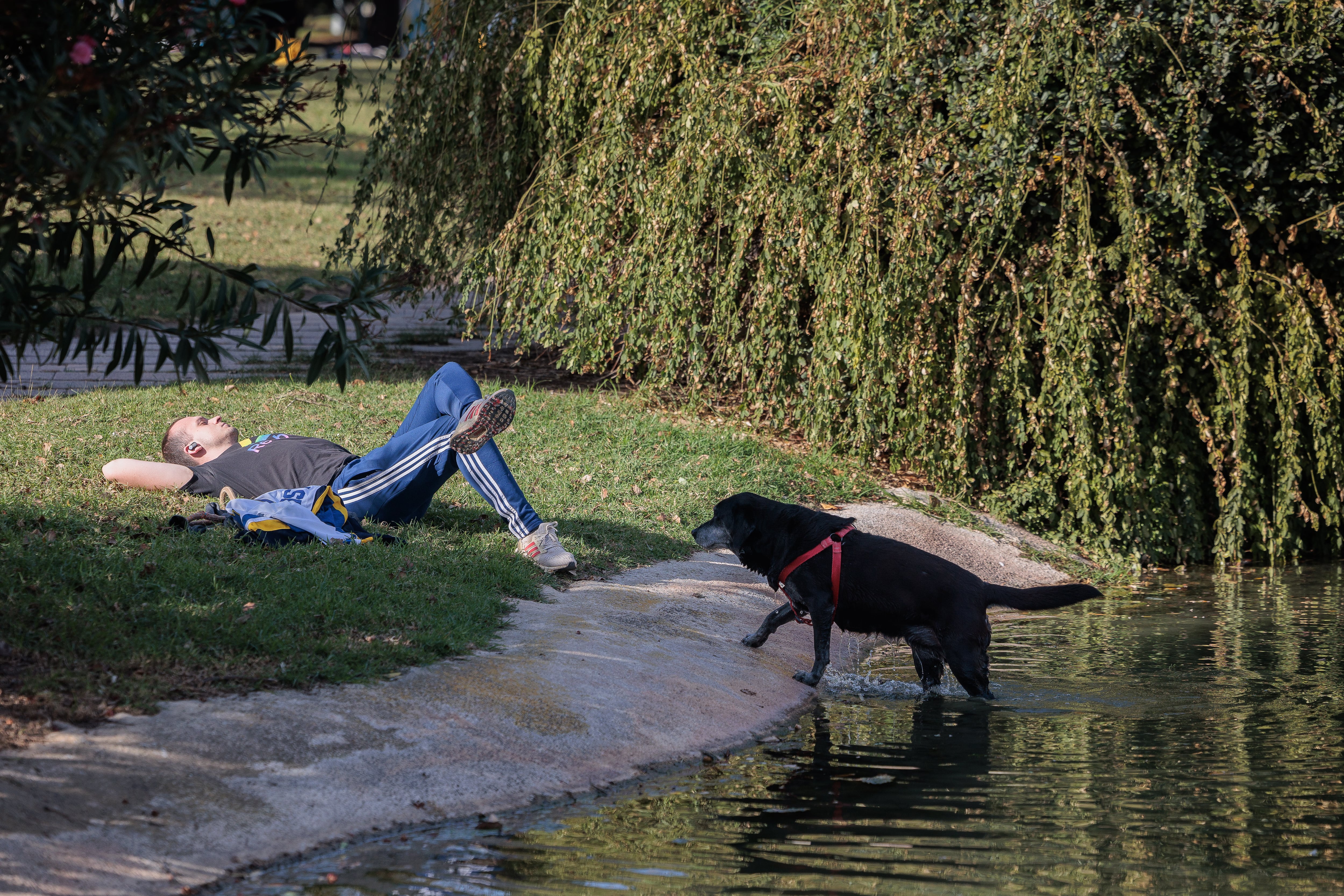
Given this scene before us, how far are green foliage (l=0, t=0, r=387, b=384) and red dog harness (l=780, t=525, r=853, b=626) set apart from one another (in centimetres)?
304

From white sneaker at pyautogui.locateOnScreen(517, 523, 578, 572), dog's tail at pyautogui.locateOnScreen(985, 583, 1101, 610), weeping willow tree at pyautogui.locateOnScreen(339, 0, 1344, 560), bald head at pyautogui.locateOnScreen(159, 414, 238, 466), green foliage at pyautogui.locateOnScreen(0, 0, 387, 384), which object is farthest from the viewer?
weeping willow tree at pyautogui.locateOnScreen(339, 0, 1344, 560)

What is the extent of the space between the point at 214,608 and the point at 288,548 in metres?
1.20

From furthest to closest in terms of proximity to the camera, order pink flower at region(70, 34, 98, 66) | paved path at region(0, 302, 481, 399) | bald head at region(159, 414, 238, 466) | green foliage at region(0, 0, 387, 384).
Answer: paved path at region(0, 302, 481, 399)
bald head at region(159, 414, 238, 466)
green foliage at region(0, 0, 387, 384)
pink flower at region(70, 34, 98, 66)

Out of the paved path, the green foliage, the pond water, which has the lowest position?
the pond water

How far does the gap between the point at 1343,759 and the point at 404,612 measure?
4.57m

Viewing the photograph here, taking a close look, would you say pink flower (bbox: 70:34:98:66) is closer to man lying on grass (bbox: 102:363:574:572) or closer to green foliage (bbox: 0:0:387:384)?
green foliage (bbox: 0:0:387:384)

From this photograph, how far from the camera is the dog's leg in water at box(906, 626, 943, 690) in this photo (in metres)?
6.65

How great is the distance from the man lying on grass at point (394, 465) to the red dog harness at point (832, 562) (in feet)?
4.99

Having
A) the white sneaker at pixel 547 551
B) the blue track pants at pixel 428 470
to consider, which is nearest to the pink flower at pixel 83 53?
the blue track pants at pixel 428 470

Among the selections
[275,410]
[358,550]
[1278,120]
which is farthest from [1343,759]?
[275,410]

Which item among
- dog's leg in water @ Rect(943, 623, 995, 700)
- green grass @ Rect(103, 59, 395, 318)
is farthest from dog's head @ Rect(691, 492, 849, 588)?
green grass @ Rect(103, 59, 395, 318)

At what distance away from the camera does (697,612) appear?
751 centimetres

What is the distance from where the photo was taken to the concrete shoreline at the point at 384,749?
4043mm

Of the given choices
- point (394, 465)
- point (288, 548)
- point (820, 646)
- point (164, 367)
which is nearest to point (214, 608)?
point (288, 548)
